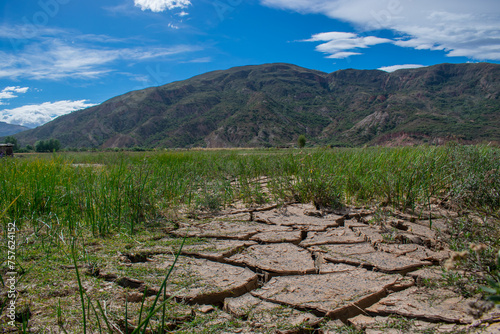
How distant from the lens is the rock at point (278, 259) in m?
2.11

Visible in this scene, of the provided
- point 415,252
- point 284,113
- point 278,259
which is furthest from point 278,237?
point 284,113

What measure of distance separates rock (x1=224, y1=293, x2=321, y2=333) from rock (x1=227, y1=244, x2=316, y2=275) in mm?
424

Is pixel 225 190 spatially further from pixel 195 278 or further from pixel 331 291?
pixel 331 291

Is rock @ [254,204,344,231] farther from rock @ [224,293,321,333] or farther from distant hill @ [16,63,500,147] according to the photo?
distant hill @ [16,63,500,147]

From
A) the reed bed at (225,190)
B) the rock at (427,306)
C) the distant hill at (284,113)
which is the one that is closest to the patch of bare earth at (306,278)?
the rock at (427,306)

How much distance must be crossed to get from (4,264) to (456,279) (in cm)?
288

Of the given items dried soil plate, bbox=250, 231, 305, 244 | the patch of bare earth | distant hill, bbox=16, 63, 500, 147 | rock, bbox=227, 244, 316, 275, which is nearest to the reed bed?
the patch of bare earth

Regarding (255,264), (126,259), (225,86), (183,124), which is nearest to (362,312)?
(255,264)

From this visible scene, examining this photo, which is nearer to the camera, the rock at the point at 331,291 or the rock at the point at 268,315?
the rock at the point at 268,315

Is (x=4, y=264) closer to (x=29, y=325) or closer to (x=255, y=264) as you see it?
(x=29, y=325)

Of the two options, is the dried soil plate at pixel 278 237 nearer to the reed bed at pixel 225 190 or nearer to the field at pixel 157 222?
the field at pixel 157 222

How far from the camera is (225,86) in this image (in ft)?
338

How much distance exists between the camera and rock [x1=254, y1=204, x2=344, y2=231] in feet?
10.3

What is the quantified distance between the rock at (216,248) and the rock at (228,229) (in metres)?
0.14
